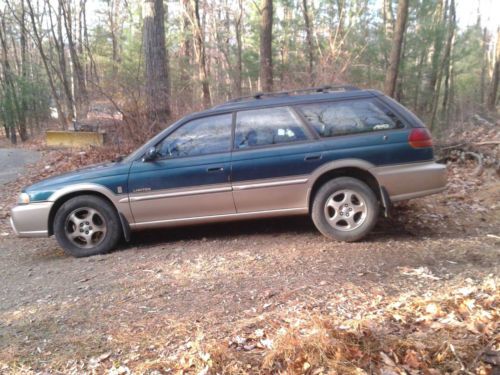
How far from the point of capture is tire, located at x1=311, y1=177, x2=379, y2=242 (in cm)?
491

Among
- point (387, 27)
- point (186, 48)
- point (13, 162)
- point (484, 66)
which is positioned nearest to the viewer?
point (13, 162)

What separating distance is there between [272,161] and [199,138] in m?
0.97

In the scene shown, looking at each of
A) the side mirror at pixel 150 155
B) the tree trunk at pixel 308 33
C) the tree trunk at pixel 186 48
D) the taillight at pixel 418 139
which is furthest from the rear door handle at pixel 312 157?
the tree trunk at pixel 308 33

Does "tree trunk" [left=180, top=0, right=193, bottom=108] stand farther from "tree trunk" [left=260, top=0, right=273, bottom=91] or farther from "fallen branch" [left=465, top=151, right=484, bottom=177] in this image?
"fallen branch" [left=465, top=151, right=484, bottom=177]

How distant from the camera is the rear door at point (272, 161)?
4980mm

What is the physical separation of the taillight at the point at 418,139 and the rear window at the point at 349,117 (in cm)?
17

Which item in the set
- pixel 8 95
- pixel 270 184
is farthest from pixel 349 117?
pixel 8 95

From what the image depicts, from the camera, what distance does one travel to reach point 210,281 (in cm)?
416

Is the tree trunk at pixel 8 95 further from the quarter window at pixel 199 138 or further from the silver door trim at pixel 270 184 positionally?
the silver door trim at pixel 270 184

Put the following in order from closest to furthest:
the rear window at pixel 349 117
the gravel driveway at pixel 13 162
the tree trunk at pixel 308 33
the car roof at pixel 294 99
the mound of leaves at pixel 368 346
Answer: the mound of leaves at pixel 368 346
the rear window at pixel 349 117
the car roof at pixel 294 99
the gravel driveway at pixel 13 162
the tree trunk at pixel 308 33

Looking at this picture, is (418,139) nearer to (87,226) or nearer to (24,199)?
(87,226)

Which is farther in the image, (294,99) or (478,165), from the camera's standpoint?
(478,165)

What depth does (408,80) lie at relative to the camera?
2022 cm

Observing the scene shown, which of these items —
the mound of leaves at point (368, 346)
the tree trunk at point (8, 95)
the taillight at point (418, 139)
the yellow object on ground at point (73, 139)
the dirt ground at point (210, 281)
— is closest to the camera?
the mound of leaves at point (368, 346)
